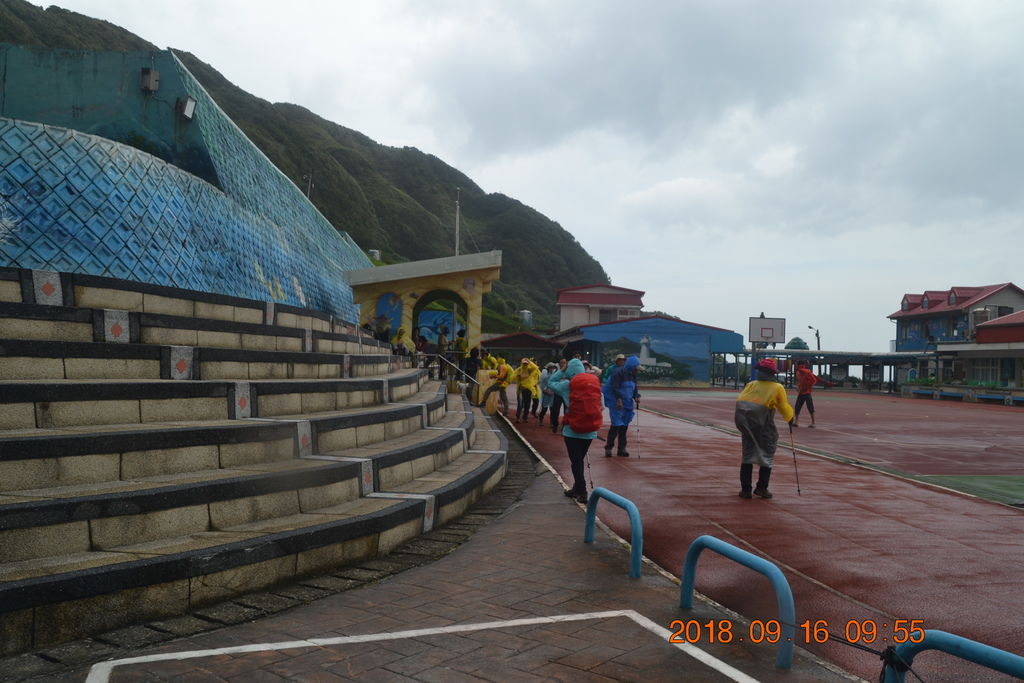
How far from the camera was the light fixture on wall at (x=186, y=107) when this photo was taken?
16.6 meters

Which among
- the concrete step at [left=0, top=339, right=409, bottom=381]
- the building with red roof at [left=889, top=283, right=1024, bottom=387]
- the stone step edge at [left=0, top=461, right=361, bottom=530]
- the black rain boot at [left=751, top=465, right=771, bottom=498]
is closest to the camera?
the stone step edge at [left=0, top=461, right=361, bottom=530]

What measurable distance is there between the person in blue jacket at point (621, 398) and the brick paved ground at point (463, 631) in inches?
241

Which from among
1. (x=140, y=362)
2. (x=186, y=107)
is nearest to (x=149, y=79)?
(x=186, y=107)

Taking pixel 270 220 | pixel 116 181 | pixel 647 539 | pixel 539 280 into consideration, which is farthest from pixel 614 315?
pixel 539 280

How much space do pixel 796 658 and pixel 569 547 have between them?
2.47 m

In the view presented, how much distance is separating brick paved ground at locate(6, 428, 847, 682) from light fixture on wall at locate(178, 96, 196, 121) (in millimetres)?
14763

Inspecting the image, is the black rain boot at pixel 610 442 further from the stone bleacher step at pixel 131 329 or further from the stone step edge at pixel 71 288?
the stone step edge at pixel 71 288

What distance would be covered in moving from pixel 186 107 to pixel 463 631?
53.9ft

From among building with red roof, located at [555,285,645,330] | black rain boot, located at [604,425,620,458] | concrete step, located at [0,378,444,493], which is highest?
building with red roof, located at [555,285,645,330]

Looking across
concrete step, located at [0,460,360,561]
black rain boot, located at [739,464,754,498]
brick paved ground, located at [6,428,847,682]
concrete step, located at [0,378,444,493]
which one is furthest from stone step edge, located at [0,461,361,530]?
black rain boot, located at [739,464,754,498]

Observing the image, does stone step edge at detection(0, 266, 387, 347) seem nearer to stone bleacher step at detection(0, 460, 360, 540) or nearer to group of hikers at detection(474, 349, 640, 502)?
stone bleacher step at detection(0, 460, 360, 540)

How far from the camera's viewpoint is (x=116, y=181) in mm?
12539

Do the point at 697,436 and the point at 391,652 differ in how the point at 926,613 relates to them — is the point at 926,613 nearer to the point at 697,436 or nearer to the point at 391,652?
the point at 391,652

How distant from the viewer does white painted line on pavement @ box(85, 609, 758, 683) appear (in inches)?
135
